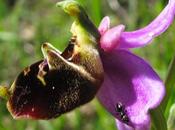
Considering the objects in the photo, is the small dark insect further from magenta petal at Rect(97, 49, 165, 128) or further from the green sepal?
the green sepal

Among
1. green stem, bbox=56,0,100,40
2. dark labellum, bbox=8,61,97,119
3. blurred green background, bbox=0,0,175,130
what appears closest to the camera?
dark labellum, bbox=8,61,97,119

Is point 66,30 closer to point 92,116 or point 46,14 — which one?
point 92,116

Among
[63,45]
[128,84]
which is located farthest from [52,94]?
[63,45]

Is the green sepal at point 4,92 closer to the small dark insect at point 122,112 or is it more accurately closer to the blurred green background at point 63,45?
the small dark insect at point 122,112

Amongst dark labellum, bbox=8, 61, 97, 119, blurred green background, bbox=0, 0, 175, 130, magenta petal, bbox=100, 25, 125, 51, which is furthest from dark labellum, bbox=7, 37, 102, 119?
blurred green background, bbox=0, 0, 175, 130

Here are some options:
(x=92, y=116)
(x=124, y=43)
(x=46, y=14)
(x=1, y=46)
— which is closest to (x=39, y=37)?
(x=1, y=46)

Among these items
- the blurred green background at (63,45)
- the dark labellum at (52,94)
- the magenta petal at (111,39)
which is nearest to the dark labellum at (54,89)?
the dark labellum at (52,94)
